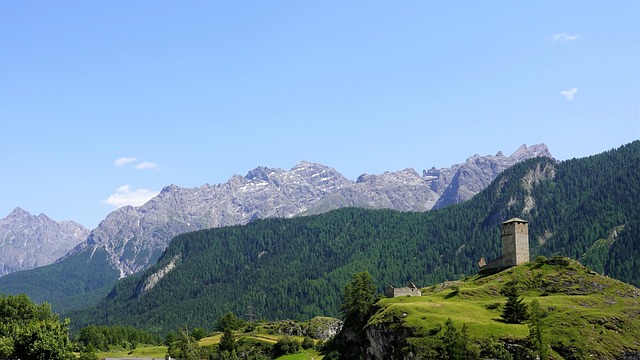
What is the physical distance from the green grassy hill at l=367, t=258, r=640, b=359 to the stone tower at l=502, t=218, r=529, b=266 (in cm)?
698

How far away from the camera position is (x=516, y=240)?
550 feet

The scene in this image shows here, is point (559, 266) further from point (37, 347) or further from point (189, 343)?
point (37, 347)

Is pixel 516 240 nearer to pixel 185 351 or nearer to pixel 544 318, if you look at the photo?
pixel 544 318

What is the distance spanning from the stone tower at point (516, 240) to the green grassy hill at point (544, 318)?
698cm

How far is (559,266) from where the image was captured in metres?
162

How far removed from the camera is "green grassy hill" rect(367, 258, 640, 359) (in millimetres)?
119875

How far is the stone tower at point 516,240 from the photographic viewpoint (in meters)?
168

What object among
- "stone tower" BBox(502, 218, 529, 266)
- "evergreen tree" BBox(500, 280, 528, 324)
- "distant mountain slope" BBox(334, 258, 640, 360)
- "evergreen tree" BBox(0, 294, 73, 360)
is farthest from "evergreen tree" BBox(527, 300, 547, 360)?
"evergreen tree" BBox(0, 294, 73, 360)

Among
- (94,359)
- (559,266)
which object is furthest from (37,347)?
(559,266)

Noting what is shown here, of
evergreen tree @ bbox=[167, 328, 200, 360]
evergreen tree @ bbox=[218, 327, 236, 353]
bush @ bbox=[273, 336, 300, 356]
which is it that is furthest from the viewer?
evergreen tree @ bbox=[218, 327, 236, 353]

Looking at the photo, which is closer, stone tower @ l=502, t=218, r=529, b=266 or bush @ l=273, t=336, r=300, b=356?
stone tower @ l=502, t=218, r=529, b=266

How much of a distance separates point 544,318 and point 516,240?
40752 mm

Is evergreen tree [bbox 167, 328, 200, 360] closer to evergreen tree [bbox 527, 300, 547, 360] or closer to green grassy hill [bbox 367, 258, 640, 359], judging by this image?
green grassy hill [bbox 367, 258, 640, 359]

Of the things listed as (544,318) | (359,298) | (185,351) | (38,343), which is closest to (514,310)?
(544,318)
